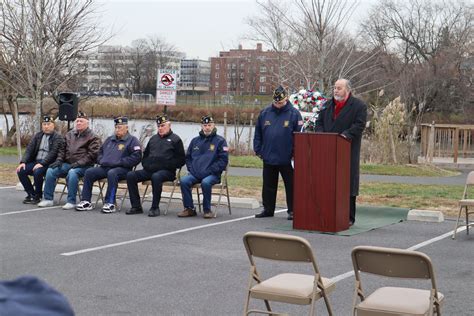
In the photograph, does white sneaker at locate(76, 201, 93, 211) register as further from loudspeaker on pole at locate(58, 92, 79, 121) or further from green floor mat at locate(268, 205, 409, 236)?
loudspeaker on pole at locate(58, 92, 79, 121)

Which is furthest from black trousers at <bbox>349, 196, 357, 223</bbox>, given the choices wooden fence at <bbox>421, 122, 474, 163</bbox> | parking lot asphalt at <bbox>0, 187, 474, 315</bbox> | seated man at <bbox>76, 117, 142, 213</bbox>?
wooden fence at <bbox>421, 122, 474, 163</bbox>

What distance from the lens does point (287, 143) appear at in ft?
38.2

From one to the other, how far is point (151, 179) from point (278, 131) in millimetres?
2108

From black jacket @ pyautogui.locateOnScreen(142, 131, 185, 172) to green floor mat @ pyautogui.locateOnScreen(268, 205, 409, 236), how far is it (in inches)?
79.7

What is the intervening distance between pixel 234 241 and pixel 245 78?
45562 millimetres

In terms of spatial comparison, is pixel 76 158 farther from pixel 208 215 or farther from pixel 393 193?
pixel 393 193

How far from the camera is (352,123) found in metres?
10.7

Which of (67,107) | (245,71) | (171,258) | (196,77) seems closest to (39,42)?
(67,107)

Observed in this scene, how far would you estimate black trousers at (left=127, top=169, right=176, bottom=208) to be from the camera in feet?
40.0

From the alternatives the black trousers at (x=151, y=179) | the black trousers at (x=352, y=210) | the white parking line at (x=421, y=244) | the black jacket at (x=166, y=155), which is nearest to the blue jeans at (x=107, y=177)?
the black trousers at (x=151, y=179)

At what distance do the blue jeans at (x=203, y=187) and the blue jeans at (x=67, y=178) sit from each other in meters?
1.91

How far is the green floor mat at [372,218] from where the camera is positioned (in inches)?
429

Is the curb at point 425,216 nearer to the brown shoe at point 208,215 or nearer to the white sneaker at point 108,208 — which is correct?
the brown shoe at point 208,215

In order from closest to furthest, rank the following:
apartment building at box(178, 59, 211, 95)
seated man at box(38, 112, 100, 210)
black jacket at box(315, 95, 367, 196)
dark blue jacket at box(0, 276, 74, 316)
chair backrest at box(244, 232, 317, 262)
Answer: dark blue jacket at box(0, 276, 74, 316) → chair backrest at box(244, 232, 317, 262) → black jacket at box(315, 95, 367, 196) → seated man at box(38, 112, 100, 210) → apartment building at box(178, 59, 211, 95)
